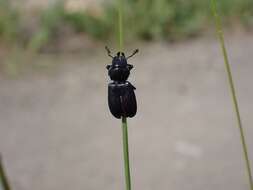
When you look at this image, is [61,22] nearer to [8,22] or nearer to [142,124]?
[8,22]

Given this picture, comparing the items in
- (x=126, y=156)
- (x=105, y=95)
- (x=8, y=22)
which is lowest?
(x=126, y=156)

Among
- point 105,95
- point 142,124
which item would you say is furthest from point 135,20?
point 142,124

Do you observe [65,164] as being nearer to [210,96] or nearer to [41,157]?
[41,157]

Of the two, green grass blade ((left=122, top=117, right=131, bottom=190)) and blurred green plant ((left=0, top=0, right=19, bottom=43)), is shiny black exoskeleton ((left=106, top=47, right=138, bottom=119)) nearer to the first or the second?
A: green grass blade ((left=122, top=117, right=131, bottom=190))

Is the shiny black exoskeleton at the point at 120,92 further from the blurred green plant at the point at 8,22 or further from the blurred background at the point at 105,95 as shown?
the blurred green plant at the point at 8,22

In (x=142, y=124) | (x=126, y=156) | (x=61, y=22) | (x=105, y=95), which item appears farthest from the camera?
(x=61, y=22)

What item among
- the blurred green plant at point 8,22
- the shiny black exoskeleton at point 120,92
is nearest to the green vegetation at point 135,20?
the blurred green plant at point 8,22
